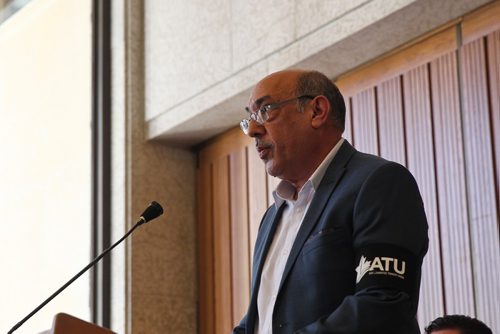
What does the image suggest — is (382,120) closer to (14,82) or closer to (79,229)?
(79,229)

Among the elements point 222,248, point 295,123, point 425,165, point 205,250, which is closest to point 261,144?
point 295,123

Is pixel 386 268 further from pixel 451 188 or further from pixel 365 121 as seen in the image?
pixel 365 121

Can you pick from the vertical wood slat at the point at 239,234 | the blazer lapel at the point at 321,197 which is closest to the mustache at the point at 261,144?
the blazer lapel at the point at 321,197

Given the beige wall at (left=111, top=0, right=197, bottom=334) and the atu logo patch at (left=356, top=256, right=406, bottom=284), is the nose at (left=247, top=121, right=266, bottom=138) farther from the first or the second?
the beige wall at (left=111, top=0, right=197, bottom=334)

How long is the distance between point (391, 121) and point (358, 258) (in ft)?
7.71

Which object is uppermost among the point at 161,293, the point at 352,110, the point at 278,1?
the point at 278,1

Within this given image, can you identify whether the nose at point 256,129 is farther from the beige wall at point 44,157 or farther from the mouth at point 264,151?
the beige wall at point 44,157

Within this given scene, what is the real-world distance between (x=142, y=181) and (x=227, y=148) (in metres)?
0.58

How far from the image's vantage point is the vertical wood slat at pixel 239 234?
19.2ft

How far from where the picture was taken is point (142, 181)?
20.4ft

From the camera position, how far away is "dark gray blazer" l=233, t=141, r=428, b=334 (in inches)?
100

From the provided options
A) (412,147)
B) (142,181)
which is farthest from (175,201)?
(412,147)

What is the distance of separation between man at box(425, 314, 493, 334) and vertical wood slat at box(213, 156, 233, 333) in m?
2.31

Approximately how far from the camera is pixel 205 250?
631 centimetres
